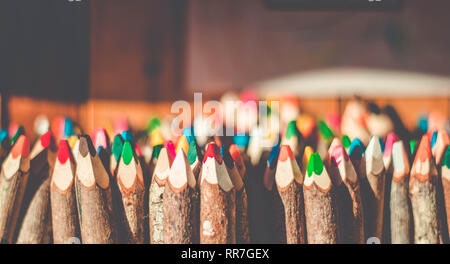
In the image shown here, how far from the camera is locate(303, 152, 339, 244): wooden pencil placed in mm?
366

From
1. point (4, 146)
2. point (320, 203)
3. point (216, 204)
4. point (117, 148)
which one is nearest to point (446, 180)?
point (320, 203)

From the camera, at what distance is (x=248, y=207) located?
0.40 meters

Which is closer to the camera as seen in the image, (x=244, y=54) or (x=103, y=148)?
(x=103, y=148)

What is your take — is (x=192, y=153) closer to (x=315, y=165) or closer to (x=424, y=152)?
(x=315, y=165)

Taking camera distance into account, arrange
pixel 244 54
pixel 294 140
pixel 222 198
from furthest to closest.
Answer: pixel 244 54
pixel 294 140
pixel 222 198

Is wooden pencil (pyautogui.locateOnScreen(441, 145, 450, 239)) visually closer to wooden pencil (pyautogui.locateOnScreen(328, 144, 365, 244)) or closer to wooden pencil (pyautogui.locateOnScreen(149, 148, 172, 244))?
wooden pencil (pyautogui.locateOnScreen(328, 144, 365, 244))

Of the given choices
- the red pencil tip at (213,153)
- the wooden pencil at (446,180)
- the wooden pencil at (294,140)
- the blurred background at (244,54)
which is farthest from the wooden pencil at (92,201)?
the blurred background at (244,54)

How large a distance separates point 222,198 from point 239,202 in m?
0.03

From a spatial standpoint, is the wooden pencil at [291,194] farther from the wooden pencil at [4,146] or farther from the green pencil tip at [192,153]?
the wooden pencil at [4,146]

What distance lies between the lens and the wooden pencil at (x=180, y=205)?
1.17ft

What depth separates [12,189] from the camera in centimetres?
38

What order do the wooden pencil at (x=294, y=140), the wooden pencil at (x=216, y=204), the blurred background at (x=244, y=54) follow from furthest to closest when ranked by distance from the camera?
the blurred background at (x=244, y=54)
the wooden pencil at (x=294, y=140)
the wooden pencil at (x=216, y=204)

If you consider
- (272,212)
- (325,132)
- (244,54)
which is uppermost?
(244,54)
